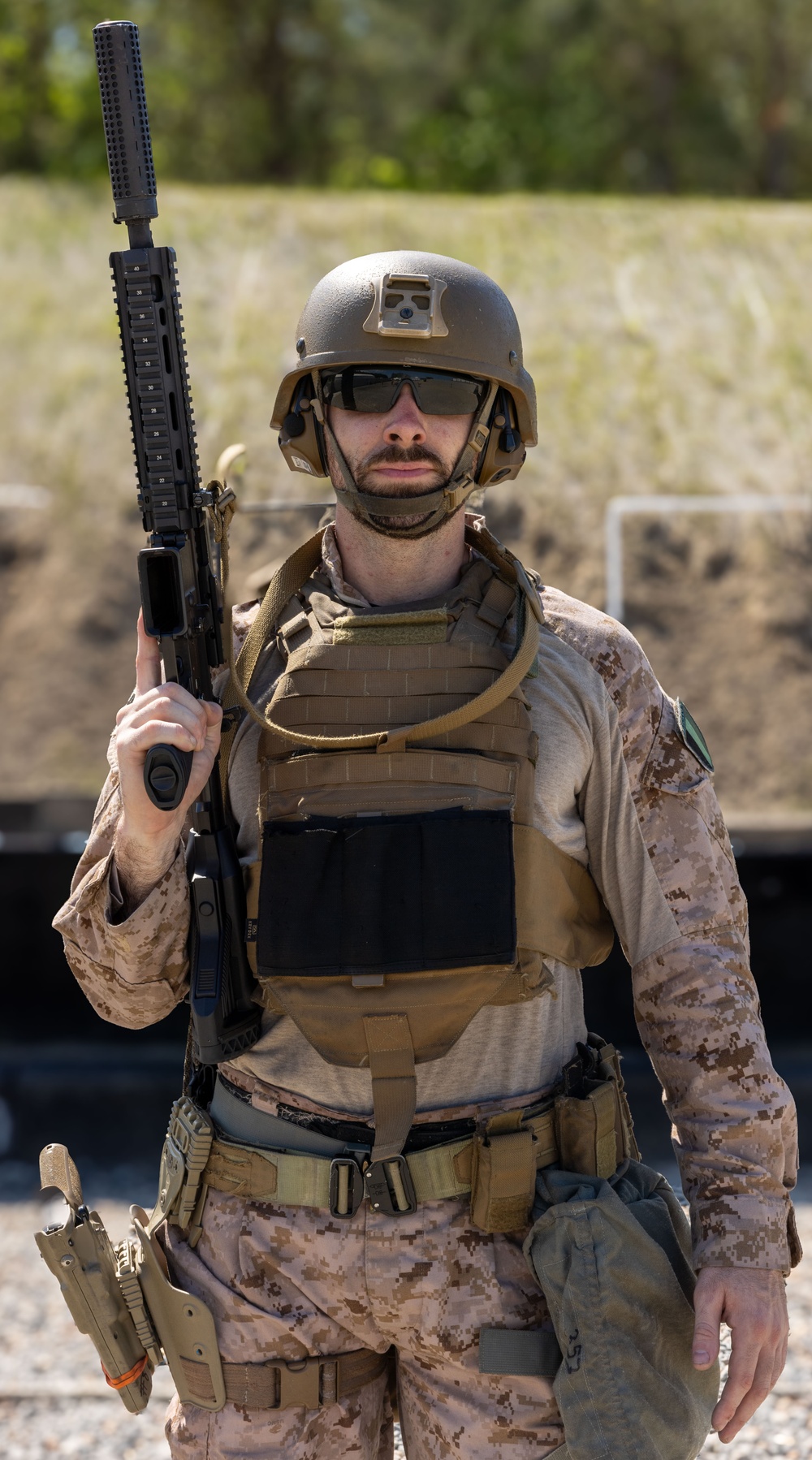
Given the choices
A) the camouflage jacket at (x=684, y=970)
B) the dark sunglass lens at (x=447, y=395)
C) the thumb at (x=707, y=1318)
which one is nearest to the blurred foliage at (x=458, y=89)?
the dark sunglass lens at (x=447, y=395)

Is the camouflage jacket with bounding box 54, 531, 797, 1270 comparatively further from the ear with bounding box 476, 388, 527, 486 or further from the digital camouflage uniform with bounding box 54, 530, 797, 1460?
the ear with bounding box 476, 388, 527, 486

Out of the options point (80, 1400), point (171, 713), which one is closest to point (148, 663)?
point (171, 713)

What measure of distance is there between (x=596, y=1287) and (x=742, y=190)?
28177 millimetres

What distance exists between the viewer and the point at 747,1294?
2.19m

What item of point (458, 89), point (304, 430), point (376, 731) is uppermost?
point (458, 89)

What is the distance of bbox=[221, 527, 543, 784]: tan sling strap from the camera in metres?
2.30

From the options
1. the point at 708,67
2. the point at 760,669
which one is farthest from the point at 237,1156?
the point at 708,67

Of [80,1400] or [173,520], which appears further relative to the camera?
[80,1400]

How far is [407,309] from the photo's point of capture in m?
2.49

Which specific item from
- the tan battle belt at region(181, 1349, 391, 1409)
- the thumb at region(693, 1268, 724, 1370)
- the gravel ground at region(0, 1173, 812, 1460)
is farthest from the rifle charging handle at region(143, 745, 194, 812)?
the gravel ground at region(0, 1173, 812, 1460)

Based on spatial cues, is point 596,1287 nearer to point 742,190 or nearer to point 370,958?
point 370,958

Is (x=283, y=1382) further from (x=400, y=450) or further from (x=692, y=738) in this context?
(x=400, y=450)

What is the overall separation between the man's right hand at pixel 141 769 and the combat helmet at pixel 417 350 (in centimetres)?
48

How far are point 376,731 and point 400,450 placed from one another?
484mm
